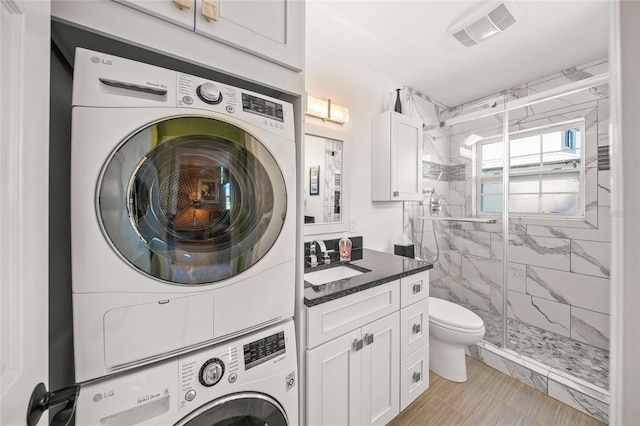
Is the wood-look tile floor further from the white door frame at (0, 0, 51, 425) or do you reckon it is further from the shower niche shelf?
the white door frame at (0, 0, 51, 425)

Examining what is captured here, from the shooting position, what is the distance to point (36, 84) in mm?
477

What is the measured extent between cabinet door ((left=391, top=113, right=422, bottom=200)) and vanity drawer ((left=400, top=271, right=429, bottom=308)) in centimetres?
72

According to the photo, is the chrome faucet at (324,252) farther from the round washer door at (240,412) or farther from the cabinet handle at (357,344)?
the round washer door at (240,412)

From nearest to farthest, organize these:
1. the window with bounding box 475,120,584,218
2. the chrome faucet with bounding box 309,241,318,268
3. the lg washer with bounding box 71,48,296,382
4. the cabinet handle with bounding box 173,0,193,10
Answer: the lg washer with bounding box 71,48,296,382 → the cabinet handle with bounding box 173,0,193,10 → the chrome faucet with bounding box 309,241,318,268 → the window with bounding box 475,120,584,218

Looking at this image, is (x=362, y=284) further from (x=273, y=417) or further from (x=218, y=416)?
(x=218, y=416)

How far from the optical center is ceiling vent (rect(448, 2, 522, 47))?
1477mm

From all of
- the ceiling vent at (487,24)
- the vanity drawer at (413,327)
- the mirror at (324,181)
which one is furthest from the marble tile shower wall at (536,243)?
the vanity drawer at (413,327)

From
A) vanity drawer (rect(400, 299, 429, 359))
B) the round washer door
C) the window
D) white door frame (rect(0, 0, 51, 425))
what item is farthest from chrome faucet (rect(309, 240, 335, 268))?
the window

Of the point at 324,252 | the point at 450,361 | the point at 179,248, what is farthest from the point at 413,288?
the point at 179,248

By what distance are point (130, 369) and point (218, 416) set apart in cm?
32

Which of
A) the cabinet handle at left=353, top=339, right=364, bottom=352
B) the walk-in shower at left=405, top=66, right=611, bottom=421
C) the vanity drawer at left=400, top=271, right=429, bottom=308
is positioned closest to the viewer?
the cabinet handle at left=353, top=339, right=364, bottom=352

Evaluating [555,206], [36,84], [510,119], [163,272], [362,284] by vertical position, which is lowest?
A: [362,284]

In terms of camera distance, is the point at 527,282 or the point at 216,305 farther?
the point at 527,282

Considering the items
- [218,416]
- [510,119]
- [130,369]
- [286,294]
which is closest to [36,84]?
[130,369]
